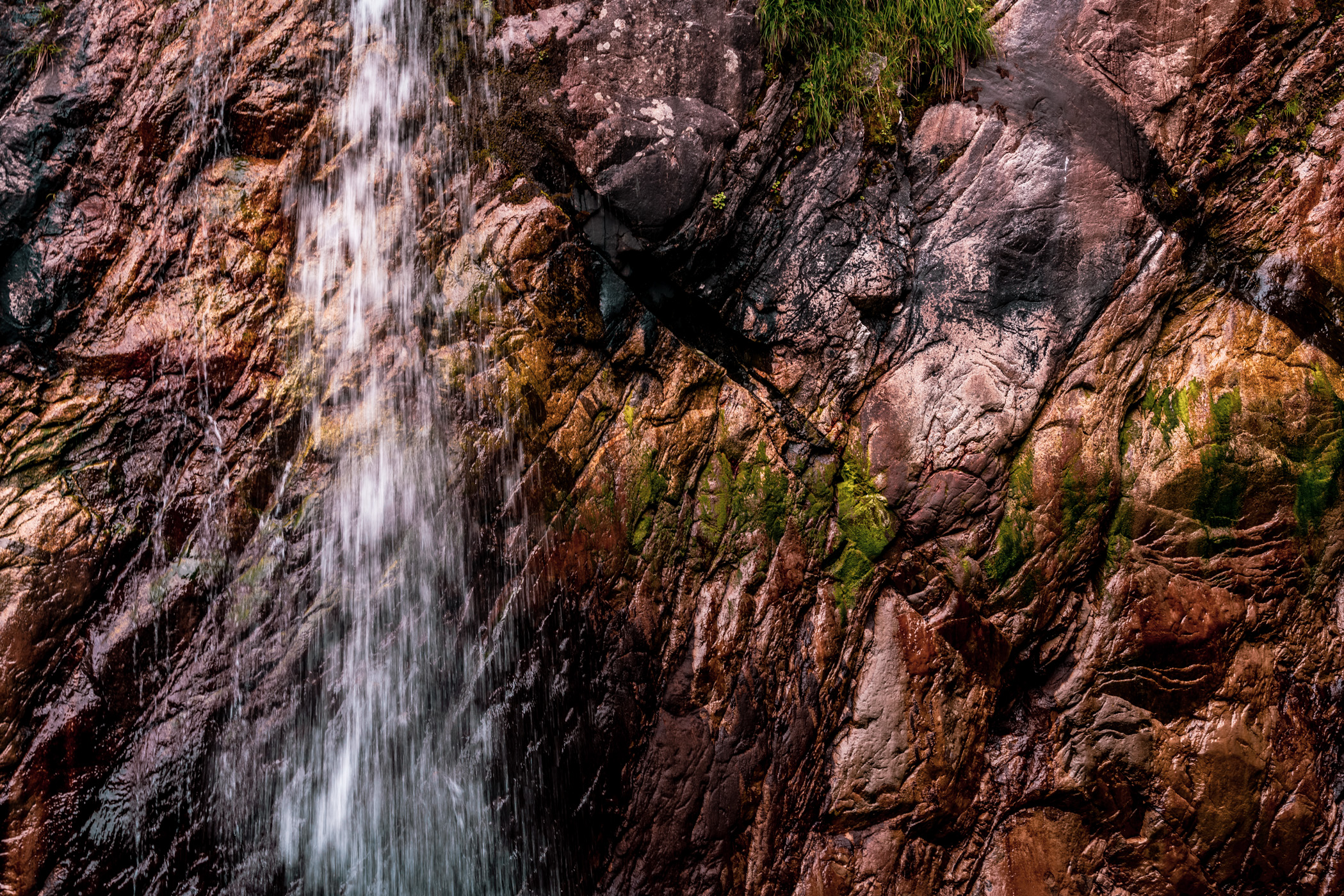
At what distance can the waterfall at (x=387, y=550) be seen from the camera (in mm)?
3811

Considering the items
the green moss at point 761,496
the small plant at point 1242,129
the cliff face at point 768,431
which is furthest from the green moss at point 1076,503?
the small plant at point 1242,129

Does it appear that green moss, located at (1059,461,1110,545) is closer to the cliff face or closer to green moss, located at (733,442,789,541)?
the cliff face

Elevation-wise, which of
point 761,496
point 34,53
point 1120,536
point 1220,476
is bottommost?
point 1120,536

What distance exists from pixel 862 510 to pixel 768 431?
0.73m

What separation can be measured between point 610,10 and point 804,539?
131 inches

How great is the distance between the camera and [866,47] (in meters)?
4.44

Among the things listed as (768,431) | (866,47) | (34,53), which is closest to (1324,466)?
(768,431)

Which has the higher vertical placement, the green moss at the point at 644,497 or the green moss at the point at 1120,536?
the green moss at the point at 644,497

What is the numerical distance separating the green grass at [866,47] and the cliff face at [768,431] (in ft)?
0.49

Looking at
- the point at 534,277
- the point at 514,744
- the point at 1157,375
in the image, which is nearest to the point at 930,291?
the point at 1157,375

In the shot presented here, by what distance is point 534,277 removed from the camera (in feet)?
13.8

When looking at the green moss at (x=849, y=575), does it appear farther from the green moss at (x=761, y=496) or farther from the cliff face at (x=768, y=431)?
the green moss at (x=761, y=496)

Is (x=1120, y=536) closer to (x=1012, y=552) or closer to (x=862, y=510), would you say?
(x=1012, y=552)

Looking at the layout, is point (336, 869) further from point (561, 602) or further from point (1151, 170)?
point (1151, 170)
